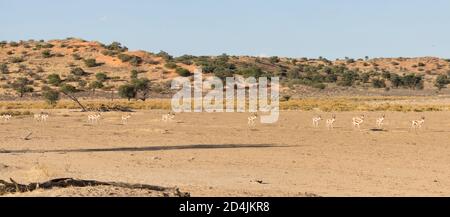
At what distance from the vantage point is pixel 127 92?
71.4 m

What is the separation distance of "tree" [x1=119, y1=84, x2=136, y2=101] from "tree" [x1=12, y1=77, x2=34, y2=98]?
36.7 ft

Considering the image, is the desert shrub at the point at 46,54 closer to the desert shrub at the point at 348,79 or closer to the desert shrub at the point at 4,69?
the desert shrub at the point at 4,69

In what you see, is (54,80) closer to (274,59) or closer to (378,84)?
(378,84)

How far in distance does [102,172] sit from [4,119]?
86.0ft

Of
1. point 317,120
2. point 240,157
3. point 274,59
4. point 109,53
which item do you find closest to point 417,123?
point 317,120

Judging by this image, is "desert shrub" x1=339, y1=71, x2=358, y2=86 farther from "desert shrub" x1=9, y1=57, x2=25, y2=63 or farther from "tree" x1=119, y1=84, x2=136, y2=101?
"desert shrub" x1=9, y1=57, x2=25, y2=63

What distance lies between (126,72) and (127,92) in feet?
69.8

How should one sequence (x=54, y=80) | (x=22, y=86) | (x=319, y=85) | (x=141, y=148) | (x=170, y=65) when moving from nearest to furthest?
(x=141, y=148) → (x=22, y=86) → (x=54, y=80) → (x=319, y=85) → (x=170, y=65)

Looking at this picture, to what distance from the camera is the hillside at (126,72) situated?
273 ft

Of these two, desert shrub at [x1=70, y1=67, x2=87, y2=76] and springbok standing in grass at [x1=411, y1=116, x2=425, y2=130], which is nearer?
springbok standing in grass at [x1=411, y1=116, x2=425, y2=130]

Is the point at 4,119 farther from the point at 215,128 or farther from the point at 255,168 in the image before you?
the point at 255,168

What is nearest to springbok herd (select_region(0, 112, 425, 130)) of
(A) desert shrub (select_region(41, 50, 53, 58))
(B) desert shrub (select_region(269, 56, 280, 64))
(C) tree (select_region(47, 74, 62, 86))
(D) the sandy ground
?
(D) the sandy ground

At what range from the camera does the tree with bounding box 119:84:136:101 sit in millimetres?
71250

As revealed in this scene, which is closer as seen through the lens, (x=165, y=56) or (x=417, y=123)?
(x=417, y=123)
